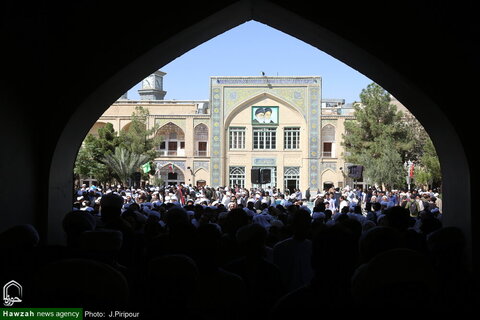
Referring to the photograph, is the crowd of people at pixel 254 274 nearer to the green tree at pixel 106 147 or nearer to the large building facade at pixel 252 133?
the green tree at pixel 106 147

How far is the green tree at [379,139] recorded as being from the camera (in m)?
30.9

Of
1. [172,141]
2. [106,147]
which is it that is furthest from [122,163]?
[172,141]

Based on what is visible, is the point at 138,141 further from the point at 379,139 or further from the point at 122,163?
the point at 379,139

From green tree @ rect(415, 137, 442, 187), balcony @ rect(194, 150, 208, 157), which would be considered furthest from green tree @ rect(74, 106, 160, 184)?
green tree @ rect(415, 137, 442, 187)

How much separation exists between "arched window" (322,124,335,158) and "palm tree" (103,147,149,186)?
1396 centimetres

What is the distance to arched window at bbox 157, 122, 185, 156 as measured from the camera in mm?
39938

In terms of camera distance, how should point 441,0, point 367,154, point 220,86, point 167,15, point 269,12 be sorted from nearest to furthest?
1. point 441,0
2. point 167,15
3. point 269,12
4. point 367,154
5. point 220,86

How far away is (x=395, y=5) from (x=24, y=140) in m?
3.50

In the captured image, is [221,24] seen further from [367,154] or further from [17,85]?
[367,154]

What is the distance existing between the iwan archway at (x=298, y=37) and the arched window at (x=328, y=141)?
32.5m

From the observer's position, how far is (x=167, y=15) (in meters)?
5.38

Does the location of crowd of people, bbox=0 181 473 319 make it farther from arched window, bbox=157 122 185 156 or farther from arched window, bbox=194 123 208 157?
arched window, bbox=157 122 185 156

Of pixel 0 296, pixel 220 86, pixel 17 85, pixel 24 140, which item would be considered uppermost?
pixel 220 86

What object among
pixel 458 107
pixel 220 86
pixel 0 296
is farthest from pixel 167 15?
pixel 220 86
